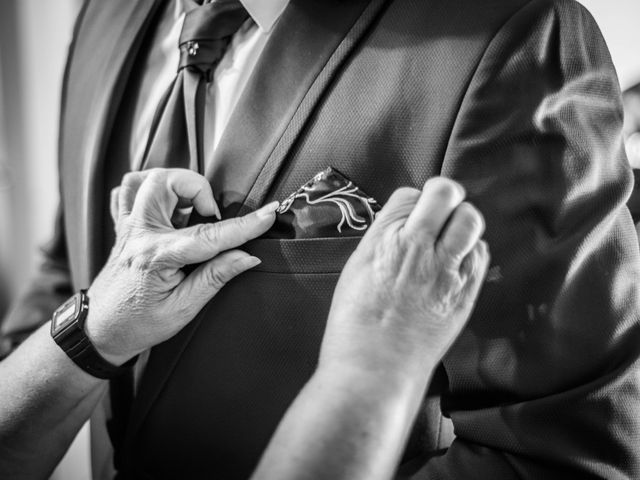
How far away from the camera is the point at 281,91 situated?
25.8 inches

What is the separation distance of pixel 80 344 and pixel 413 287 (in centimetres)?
52

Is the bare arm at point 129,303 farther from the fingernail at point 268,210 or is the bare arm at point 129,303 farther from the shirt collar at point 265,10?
the shirt collar at point 265,10

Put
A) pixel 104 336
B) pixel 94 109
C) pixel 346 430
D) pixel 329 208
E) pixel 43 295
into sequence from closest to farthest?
pixel 346 430
pixel 329 208
pixel 104 336
pixel 94 109
pixel 43 295

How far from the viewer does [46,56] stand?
1803mm

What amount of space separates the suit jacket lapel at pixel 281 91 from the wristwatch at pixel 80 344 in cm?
29

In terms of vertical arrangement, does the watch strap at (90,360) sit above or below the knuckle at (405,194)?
below

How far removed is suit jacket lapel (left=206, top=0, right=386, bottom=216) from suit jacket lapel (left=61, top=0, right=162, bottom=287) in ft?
1.00

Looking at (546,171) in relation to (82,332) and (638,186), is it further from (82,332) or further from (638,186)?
(82,332)

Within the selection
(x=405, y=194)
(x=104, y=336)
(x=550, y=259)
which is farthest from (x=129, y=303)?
(x=550, y=259)

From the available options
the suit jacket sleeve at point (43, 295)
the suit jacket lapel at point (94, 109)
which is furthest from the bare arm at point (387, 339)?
the suit jacket sleeve at point (43, 295)

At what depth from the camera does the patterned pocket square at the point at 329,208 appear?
2.01 ft

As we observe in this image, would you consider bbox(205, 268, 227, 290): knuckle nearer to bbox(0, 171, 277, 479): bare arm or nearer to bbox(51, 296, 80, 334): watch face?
bbox(0, 171, 277, 479): bare arm

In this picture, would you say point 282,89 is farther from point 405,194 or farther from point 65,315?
point 65,315

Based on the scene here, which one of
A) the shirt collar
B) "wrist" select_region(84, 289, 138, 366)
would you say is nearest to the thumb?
"wrist" select_region(84, 289, 138, 366)
